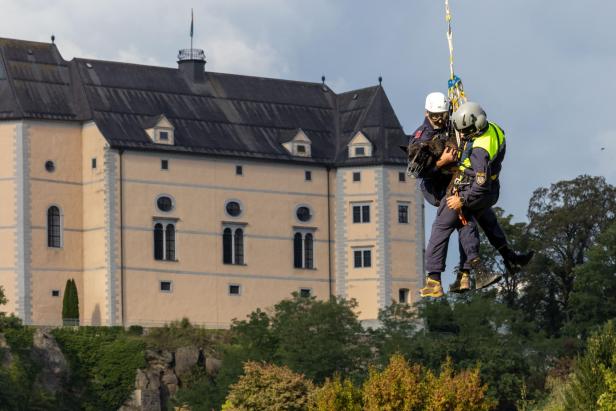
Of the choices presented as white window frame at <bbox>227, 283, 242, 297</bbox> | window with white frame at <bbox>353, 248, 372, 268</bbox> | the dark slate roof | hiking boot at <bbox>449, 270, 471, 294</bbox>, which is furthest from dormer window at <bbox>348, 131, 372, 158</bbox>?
hiking boot at <bbox>449, 270, 471, 294</bbox>

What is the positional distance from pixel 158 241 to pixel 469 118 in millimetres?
87442

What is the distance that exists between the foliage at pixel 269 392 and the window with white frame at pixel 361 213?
89.4 feet

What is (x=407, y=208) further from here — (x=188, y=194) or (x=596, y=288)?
(x=188, y=194)

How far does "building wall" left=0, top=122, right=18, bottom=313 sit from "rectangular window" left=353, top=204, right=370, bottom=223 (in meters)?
18.8

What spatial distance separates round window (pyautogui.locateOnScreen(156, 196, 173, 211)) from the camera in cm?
10200

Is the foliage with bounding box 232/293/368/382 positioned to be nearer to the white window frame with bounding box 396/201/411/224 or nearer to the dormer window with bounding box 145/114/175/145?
the white window frame with bounding box 396/201/411/224

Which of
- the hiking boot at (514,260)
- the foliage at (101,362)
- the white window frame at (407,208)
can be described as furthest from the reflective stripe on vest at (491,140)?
the white window frame at (407,208)

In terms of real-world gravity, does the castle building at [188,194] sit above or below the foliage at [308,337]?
above

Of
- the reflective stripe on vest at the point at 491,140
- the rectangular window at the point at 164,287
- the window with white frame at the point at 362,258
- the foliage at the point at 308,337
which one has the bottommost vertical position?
the foliage at the point at 308,337

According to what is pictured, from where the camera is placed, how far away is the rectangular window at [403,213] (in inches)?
4242

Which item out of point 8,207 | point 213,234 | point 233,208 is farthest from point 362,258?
point 8,207

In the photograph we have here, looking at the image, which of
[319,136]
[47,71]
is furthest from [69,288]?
[319,136]

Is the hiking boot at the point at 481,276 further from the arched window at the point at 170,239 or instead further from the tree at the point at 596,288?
the tree at the point at 596,288

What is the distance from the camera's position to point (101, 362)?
9775 centimetres
